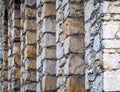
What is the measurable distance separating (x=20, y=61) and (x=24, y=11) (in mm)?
1242

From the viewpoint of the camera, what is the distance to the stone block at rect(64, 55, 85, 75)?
554 cm

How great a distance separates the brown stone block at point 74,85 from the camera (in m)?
5.46

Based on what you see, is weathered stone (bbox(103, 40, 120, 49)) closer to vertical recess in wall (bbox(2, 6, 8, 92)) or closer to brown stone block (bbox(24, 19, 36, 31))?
brown stone block (bbox(24, 19, 36, 31))

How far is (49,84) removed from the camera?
6.50m

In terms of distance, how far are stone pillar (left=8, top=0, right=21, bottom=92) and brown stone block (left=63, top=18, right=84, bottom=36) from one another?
3.54m

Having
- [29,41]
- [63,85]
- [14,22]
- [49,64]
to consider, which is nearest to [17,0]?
[14,22]

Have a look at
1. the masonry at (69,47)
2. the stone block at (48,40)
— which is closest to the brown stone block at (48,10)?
the masonry at (69,47)

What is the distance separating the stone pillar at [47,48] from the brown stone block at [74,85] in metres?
1.01

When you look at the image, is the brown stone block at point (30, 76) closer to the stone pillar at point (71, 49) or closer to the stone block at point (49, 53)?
the stone block at point (49, 53)

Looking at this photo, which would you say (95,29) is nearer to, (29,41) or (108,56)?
(108,56)

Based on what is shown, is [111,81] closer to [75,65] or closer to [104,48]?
[104,48]

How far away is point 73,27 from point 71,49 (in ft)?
0.87

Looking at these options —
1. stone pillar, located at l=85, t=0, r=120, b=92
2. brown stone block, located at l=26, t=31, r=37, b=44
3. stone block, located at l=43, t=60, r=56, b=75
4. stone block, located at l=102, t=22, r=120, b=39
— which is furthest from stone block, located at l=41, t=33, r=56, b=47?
stone block, located at l=102, t=22, r=120, b=39

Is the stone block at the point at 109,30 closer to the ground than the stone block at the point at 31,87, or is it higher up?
higher up
